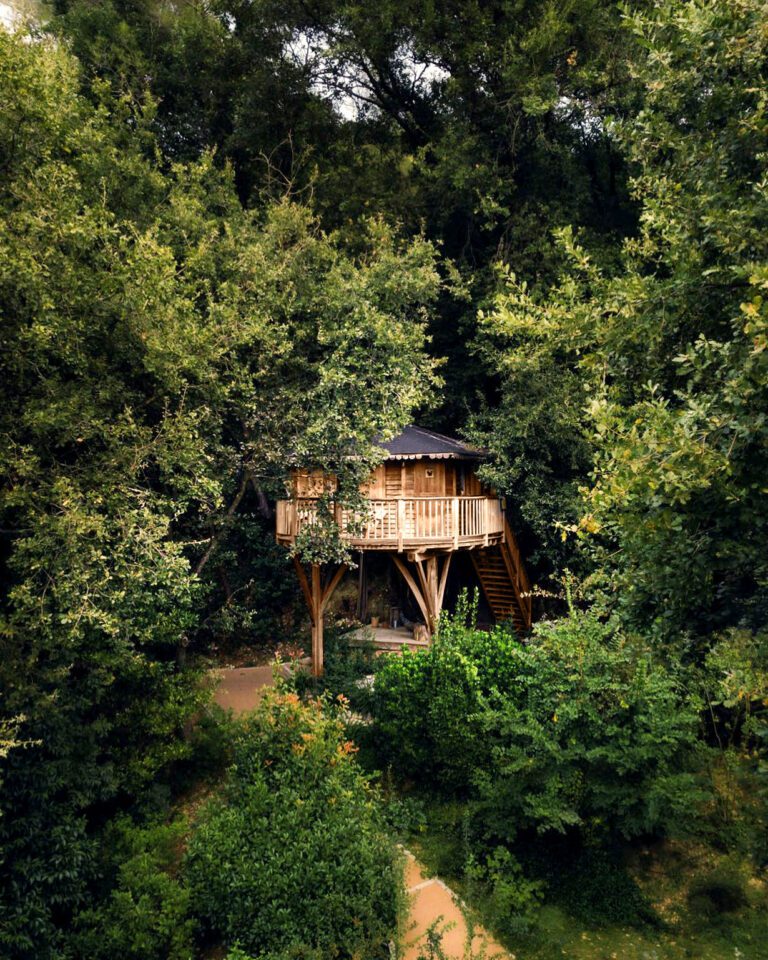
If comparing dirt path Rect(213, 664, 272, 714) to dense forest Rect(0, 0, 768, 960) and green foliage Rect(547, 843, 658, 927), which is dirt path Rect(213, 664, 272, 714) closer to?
dense forest Rect(0, 0, 768, 960)

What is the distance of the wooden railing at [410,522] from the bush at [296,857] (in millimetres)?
6159

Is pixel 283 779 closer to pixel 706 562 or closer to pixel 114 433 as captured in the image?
pixel 114 433

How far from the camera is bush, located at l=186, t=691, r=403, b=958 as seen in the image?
302 inches

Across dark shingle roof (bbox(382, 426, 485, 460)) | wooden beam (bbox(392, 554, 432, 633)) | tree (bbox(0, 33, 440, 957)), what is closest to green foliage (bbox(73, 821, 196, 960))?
tree (bbox(0, 33, 440, 957))

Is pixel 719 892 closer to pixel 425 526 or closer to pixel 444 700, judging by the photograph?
pixel 444 700

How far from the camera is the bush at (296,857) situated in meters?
7.66

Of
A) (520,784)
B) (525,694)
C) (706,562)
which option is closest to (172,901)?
(520,784)

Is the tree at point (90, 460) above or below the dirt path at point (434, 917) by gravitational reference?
above

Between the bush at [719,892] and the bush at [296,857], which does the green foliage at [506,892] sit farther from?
the bush at [719,892]

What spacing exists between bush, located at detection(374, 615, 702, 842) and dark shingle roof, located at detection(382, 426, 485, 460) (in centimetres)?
648

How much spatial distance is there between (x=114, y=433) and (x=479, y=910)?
872 centimetres

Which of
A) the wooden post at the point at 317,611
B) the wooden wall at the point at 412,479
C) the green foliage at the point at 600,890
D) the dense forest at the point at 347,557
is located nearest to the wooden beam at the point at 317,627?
the wooden post at the point at 317,611

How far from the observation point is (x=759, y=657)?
17.1 ft

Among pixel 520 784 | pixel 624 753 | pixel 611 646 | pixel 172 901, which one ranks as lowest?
pixel 172 901
